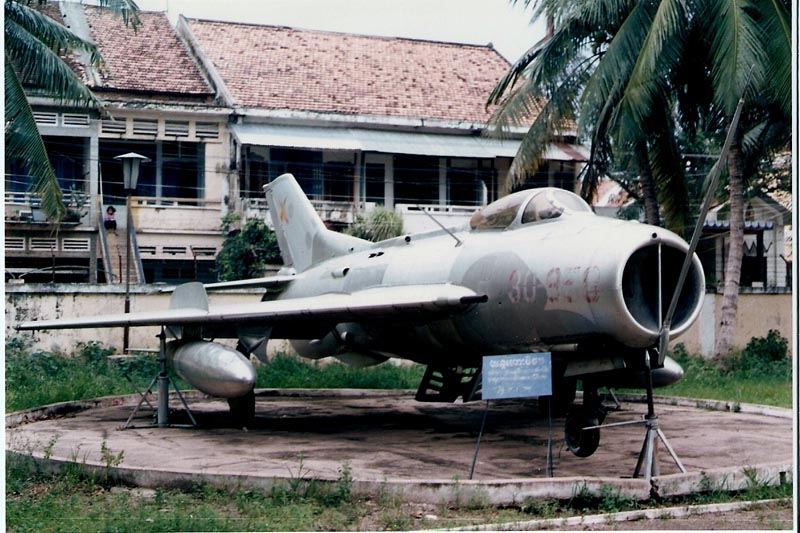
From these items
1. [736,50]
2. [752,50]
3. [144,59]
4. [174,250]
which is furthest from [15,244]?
[752,50]

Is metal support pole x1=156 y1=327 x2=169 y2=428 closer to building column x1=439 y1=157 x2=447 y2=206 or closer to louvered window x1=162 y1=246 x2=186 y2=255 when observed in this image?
louvered window x1=162 y1=246 x2=186 y2=255

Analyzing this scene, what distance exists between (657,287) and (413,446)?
3385 mm

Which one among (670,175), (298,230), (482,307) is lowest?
(482,307)

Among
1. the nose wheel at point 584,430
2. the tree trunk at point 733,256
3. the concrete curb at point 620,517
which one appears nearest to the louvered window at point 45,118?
the nose wheel at point 584,430

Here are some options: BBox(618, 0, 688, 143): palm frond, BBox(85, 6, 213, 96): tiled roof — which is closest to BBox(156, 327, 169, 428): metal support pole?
BBox(85, 6, 213, 96): tiled roof

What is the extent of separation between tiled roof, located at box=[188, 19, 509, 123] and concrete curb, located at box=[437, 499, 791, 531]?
324 inches

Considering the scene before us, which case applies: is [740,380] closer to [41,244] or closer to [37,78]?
[41,244]

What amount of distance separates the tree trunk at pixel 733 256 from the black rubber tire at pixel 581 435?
884cm

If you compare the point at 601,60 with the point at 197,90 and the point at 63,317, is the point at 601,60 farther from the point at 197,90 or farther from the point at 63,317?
the point at 63,317

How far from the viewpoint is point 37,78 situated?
1329 centimetres

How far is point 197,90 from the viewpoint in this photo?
15.8 meters

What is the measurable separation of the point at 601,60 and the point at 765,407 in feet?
18.8

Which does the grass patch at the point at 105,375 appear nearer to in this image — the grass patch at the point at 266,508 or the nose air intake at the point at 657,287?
the grass patch at the point at 266,508

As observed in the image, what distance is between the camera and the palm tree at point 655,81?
13273mm
